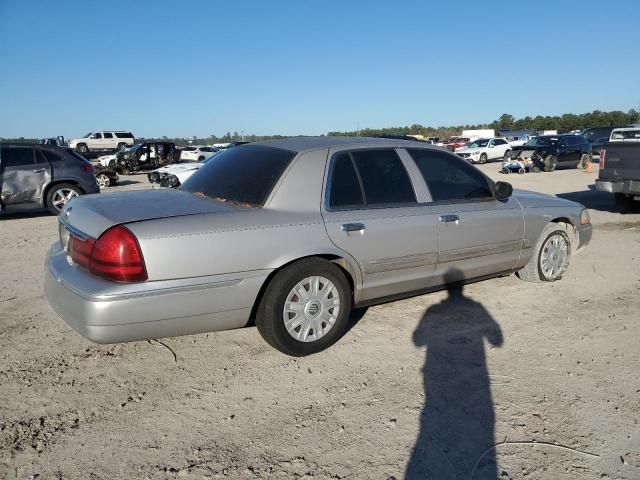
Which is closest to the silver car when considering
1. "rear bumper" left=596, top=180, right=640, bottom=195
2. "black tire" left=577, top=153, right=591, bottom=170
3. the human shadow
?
the human shadow

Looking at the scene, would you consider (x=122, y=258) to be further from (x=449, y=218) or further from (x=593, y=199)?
(x=593, y=199)

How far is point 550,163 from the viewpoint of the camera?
22.1 meters

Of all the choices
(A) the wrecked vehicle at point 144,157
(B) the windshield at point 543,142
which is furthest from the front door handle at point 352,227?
(A) the wrecked vehicle at point 144,157

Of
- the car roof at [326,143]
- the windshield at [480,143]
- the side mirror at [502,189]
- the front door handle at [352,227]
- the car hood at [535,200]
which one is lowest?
the front door handle at [352,227]

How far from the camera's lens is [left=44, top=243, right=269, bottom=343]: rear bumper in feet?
9.53

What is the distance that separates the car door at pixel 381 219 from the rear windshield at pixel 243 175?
423 millimetres

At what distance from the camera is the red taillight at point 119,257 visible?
9.54 ft

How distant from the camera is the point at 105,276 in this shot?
2.96 metres

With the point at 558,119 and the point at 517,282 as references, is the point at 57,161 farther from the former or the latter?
the point at 558,119

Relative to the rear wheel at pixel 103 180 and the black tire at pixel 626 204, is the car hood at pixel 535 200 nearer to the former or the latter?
the black tire at pixel 626 204

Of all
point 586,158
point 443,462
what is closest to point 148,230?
point 443,462

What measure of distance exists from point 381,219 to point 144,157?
23.0 metres

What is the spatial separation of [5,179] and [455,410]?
9.77m

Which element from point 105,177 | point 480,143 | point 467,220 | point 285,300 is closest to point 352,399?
point 285,300
